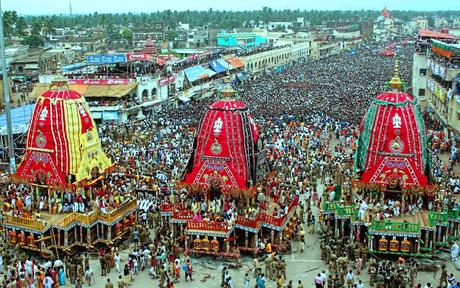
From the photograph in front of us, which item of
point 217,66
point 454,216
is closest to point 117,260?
point 454,216

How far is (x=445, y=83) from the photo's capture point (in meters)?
47.4

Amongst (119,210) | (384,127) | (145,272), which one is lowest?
(145,272)

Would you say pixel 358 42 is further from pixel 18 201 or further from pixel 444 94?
pixel 18 201

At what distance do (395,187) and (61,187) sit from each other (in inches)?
531

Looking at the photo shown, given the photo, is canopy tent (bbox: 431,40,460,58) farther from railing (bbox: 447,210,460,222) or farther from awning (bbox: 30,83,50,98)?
awning (bbox: 30,83,50,98)

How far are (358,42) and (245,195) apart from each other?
435ft

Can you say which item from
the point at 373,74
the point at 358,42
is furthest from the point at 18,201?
the point at 358,42

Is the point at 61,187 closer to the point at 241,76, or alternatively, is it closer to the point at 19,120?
the point at 19,120

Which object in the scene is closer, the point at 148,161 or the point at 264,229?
the point at 264,229

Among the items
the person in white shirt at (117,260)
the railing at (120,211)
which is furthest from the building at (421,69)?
the person in white shirt at (117,260)

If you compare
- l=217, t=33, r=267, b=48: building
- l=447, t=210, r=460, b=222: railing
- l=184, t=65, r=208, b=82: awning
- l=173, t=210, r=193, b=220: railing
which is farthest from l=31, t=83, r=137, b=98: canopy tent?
l=217, t=33, r=267, b=48: building

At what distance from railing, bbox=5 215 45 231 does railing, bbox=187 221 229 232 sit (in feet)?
18.8

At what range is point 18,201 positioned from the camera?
85.4 ft

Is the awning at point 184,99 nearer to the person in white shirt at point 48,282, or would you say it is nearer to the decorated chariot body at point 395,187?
the decorated chariot body at point 395,187
